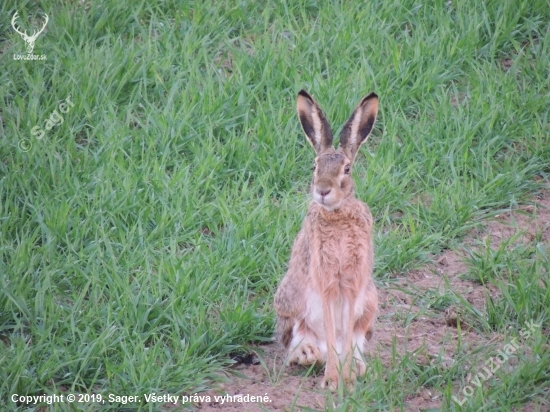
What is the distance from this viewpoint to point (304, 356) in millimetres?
5742

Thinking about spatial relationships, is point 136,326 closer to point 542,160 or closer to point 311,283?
point 311,283

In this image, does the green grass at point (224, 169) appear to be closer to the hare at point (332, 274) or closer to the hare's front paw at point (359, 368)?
the hare's front paw at point (359, 368)

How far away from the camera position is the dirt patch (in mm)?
5438

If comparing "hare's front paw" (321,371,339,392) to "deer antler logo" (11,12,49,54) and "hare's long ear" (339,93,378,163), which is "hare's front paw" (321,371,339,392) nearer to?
"hare's long ear" (339,93,378,163)

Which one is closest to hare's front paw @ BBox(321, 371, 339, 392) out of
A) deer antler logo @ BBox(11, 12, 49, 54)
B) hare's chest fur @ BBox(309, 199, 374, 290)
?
hare's chest fur @ BBox(309, 199, 374, 290)

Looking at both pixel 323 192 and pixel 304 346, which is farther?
pixel 304 346

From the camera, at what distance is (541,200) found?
24.2ft

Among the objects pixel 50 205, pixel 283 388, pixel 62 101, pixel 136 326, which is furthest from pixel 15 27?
pixel 283 388

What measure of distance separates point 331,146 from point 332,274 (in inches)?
32.1

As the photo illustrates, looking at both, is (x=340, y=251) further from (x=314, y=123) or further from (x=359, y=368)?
(x=314, y=123)

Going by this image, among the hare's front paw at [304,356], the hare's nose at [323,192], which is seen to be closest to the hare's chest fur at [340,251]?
the hare's nose at [323,192]

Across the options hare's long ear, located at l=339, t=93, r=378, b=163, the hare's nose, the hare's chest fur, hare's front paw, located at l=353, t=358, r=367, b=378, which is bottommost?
hare's front paw, located at l=353, t=358, r=367, b=378

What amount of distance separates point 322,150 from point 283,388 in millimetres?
1459

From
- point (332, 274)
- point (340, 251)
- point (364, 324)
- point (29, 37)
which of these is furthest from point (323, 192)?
point (29, 37)
